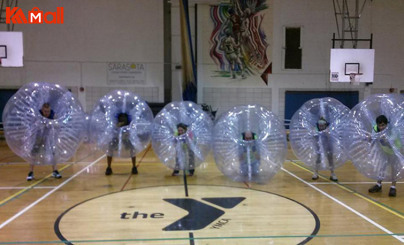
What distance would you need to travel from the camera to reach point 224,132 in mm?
5707

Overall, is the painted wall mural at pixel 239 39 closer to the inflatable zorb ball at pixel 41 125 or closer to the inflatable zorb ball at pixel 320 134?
the inflatable zorb ball at pixel 320 134

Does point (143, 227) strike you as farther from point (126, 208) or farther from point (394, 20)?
point (394, 20)

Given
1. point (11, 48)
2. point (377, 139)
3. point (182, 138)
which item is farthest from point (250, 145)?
point (11, 48)

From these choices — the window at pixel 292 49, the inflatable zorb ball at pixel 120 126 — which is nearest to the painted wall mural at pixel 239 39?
the window at pixel 292 49

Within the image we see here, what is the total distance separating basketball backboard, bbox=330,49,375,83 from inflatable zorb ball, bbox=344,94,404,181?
6.22 metres

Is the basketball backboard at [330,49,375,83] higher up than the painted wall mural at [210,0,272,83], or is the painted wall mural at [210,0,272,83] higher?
the painted wall mural at [210,0,272,83]

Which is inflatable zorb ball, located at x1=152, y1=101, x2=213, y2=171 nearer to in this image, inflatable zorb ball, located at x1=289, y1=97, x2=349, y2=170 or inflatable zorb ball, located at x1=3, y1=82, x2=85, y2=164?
inflatable zorb ball, located at x1=3, y1=82, x2=85, y2=164

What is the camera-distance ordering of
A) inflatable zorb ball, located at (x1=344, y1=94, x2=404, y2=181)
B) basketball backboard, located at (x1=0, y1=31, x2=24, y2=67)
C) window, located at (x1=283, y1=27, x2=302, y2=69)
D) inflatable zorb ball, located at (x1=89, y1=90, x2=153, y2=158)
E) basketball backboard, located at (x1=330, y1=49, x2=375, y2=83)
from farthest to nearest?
window, located at (x1=283, y1=27, x2=302, y2=69) → basketball backboard, located at (x1=330, y1=49, x2=375, y2=83) → basketball backboard, located at (x1=0, y1=31, x2=24, y2=67) → inflatable zorb ball, located at (x1=89, y1=90, x2=153, y2=158) → inflatable zorb ball, located at (x1=344, y1=94, x2=404, y2=181)

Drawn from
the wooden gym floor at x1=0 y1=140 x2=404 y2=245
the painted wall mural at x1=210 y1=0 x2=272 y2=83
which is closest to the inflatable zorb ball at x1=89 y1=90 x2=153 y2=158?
the wooden gym floor at x1=0 y1=140 x2=404 y2=245

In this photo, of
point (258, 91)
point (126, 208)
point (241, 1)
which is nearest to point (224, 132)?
point (126, 208)

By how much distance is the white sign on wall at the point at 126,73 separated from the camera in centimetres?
1311

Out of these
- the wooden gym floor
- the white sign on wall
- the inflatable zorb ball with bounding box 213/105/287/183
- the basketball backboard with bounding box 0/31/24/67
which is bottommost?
the wooden gym floor

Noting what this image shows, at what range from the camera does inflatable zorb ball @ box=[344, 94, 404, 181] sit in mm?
5152

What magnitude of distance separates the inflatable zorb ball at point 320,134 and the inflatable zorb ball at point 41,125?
4.05 m
